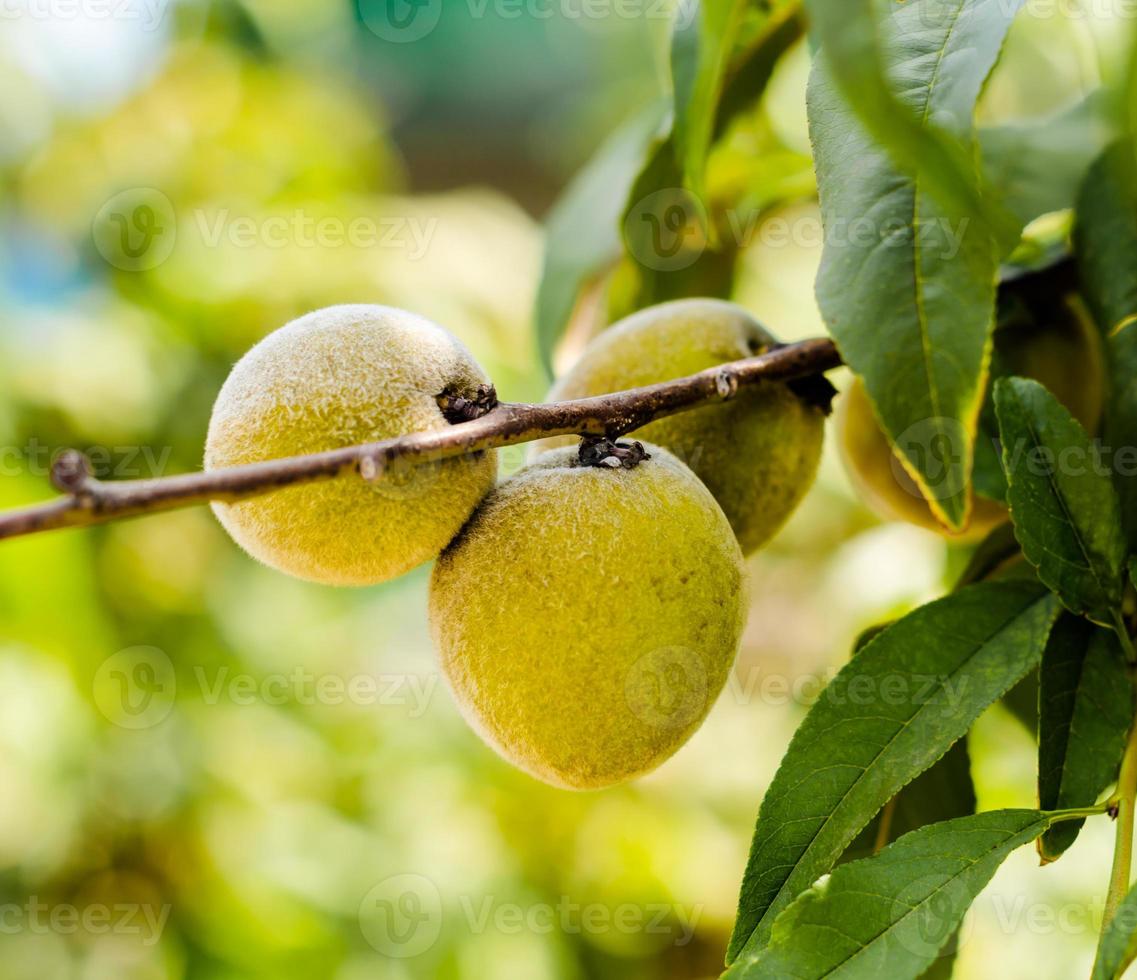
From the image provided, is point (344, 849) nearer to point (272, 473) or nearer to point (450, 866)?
point (450, 866)

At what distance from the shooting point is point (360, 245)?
202 cm

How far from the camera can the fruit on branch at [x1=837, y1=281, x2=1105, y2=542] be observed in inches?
28.0

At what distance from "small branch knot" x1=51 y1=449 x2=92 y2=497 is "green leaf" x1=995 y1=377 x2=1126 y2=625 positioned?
1.40 ft

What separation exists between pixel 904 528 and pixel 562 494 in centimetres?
85

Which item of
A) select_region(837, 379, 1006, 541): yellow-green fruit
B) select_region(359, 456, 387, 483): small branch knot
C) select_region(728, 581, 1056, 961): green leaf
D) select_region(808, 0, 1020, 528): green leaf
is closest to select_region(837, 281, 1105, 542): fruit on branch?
select_region(837, 379, 1006, 541): yellow-green fruit

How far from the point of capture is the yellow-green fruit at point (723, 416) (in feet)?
2.15

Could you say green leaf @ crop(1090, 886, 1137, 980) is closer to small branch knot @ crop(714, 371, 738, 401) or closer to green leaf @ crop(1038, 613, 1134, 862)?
green leaf @ crop(1038, 613, 1134, 862)

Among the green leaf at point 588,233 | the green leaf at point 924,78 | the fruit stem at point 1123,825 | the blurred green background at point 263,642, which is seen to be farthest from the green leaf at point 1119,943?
the blurred green background at point 263,642

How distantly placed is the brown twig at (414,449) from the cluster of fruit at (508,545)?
0.12 ft

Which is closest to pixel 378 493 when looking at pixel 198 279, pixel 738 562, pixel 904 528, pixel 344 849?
pixel 738 562

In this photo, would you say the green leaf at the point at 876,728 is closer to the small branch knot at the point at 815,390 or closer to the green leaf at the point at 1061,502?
the green leaf at the point at 1061,502

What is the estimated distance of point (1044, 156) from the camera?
0.72 m

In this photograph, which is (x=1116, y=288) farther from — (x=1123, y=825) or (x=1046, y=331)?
(x=1123, y=825)

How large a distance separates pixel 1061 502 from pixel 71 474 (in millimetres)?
472
